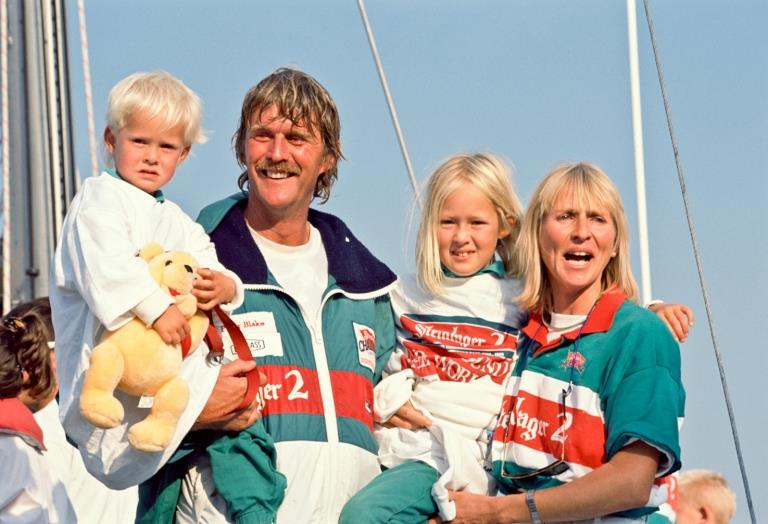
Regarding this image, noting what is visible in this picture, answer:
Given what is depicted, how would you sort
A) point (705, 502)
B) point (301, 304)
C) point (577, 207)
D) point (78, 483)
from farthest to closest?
point (705, 502)
point (78, 483)
point (301, 304)
point (577, 207)

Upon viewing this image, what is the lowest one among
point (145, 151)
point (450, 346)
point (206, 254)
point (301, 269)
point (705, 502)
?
point (705, 502)

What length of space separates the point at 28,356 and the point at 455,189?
88.9 inches

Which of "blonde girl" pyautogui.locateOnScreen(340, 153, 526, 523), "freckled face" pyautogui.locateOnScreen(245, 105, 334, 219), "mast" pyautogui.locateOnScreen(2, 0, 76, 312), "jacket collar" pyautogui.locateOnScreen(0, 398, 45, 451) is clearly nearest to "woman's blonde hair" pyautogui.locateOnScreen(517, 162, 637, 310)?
"blonde girl" pyautogui.locateOnScreen(340, 153, 526, 523)

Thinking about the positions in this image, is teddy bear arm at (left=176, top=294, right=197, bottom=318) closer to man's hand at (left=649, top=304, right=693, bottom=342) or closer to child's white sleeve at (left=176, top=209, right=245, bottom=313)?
child's white sleeve at (left=176, top=209, right=245, bottom=313)

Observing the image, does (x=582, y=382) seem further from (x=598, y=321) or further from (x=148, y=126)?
(x=148, y=126)

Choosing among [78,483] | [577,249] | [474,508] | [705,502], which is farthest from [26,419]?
[705,502]

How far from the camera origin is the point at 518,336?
17.7ft

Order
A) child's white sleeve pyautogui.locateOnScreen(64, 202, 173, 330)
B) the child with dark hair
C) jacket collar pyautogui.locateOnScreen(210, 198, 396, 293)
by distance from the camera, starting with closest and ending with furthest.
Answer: child's white sleeve pyautogui.locateOnScreen(64, 202, 173, 330)
jacket collar pyautogui.locateOnScreen(210, 198, 396, 293)
the child with dark hair

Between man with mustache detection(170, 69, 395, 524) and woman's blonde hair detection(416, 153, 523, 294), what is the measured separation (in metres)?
0.17

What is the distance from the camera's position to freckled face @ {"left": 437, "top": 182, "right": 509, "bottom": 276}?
18.2 feet

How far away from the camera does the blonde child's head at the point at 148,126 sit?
4863mm

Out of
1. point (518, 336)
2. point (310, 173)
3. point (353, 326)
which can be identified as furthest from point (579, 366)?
point (310, 173)

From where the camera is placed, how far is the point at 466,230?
5.52m

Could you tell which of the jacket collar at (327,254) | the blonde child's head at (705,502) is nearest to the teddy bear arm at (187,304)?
the jacket collar at (327,254)
